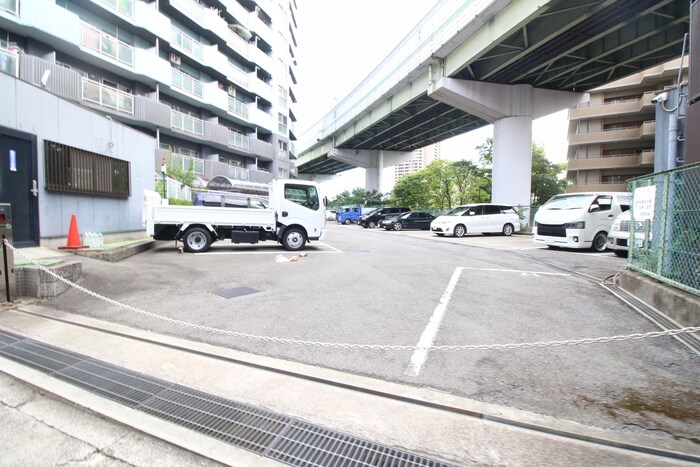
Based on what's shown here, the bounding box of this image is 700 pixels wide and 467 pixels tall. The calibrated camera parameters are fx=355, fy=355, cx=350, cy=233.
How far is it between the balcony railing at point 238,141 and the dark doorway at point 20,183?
808 inches

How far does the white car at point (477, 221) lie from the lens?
1909 cm

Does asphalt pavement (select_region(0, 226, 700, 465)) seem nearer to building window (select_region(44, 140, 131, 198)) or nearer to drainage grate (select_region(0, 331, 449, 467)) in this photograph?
drainage grate (select_region(0, 331, 449, 467))

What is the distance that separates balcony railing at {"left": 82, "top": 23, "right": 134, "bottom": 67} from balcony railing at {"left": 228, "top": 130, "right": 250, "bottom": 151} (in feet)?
29.8

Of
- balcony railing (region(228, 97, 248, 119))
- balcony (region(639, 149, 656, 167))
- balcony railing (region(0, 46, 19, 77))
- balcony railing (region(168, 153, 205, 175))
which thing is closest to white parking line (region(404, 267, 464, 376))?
balcony railing (region(0, 46, 19, 77))

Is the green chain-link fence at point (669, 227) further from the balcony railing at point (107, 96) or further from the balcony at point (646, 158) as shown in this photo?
the balcony at point (646, 158)

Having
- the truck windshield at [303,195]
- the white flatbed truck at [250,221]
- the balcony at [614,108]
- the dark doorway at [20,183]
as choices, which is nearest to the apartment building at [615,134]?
the balcony at [614,108]

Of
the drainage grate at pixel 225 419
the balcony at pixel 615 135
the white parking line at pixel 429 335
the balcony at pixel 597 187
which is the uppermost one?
the balcony at pixel 615 135

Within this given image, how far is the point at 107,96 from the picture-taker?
17.9 metres

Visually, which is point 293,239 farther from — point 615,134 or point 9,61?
point 615,134

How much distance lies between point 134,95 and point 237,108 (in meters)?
10.0

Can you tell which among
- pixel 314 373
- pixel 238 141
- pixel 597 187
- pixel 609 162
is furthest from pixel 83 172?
pixel 597 187

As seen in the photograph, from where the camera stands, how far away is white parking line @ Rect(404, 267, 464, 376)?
3.27 meters

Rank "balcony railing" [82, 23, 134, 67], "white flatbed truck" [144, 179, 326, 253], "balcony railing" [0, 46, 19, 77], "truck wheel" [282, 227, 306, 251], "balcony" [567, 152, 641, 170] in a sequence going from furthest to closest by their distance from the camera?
"balcony" [567, 152, 641, 170] → "balcony railing" [82, 23, 134, 67] → "balcony railing" [0, 46, 19, 77] → "truck wheel" [282, 227, 306, 251] → "white flatbed truck" [144, 179, 326, 253]

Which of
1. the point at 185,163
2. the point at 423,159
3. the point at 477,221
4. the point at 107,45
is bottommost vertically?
the point at 477,221
